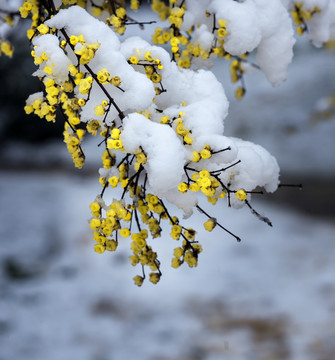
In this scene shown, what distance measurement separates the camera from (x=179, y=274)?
577 cm

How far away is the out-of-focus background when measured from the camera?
14.4ft

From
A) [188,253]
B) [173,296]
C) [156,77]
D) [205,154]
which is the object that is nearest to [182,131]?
[205,154]

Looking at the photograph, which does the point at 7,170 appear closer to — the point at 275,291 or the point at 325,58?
the point at 275,291

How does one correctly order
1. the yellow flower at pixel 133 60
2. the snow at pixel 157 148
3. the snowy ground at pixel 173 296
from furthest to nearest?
the snowy ground at pixel 173 296
the yellow flower at pixel 133 60
the snow at pixel 157 148

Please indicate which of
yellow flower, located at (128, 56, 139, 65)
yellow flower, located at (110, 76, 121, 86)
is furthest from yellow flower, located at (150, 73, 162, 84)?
yellow flower, located at (110, 76, 121, 86)

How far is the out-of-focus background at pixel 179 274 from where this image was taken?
173 inches

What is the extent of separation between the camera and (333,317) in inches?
181

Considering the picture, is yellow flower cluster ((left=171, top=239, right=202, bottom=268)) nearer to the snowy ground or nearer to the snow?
the snow

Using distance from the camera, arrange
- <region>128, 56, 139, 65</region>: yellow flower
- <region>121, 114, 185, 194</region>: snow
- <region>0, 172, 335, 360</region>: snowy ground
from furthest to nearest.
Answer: <region>0, 172, 335, 360</region>: snowy ground → <region>128, 56, 139, 65</region>: yellow flower → <region>121, 114, 185, 194</region>: snow

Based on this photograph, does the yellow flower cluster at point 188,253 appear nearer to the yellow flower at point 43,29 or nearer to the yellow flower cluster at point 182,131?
the yellow flower cluster at point 182,131

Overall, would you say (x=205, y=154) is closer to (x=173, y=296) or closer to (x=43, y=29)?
(x=43, y=29)

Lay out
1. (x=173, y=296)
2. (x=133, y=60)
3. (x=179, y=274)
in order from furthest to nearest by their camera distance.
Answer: (x=179, y=274) < (x=173, y=296) < (x=133, y=60)

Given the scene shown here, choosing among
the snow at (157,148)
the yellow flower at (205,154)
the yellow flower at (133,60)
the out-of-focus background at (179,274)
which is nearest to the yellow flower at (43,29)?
the yellow flower at (133,60)

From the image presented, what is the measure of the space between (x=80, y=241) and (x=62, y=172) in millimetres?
3270
